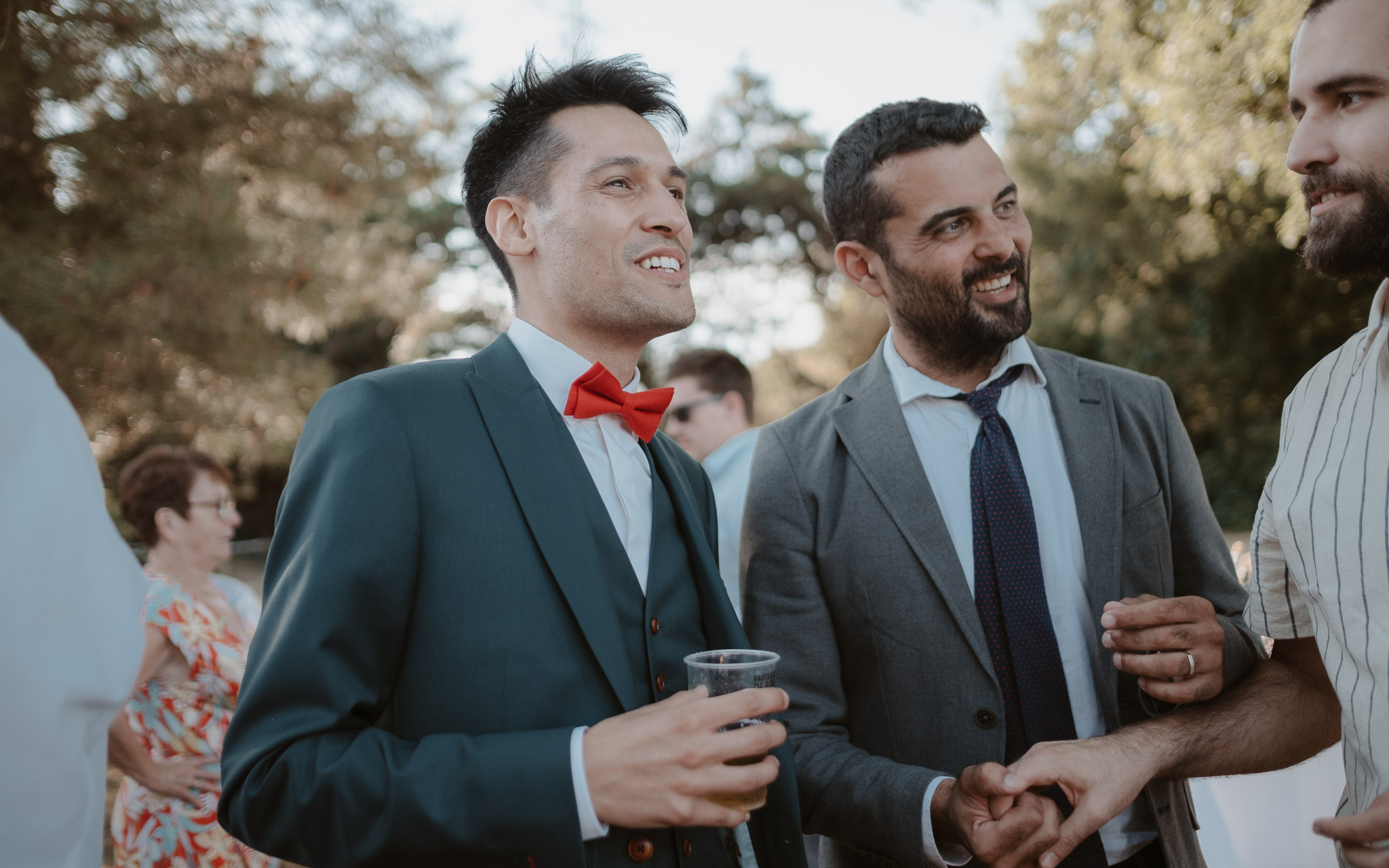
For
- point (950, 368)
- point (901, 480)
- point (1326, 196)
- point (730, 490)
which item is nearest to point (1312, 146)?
point (1326, 196)

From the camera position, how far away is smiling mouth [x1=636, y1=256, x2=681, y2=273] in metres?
2.10

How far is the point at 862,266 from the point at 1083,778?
147cm

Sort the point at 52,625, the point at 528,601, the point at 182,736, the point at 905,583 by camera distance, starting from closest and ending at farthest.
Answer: the point at 52,625 → the point at 528,601 → the point at 905,583 → the point at 182,736

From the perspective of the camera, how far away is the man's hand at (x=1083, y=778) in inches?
72.4

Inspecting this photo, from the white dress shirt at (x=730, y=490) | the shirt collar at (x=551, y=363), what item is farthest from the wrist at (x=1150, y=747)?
the white dress shirt at (x=730, y=490)

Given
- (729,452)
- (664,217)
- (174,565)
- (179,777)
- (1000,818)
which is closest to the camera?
(1000,818)

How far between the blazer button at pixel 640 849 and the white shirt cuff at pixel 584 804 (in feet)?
0.57

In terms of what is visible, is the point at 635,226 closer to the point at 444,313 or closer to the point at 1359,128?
the point at 1359,128

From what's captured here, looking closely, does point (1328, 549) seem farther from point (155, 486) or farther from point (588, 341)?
point (155, 486)

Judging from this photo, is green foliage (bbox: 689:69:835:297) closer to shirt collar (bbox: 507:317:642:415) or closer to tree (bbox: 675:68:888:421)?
tree (bbox: 675:68:888:421)

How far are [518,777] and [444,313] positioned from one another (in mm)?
12974

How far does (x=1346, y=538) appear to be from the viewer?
5.37 feet

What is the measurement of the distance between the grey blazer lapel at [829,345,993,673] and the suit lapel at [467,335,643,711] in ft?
2.78

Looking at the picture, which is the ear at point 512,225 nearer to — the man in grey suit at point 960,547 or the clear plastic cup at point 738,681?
the man in grey suit at point 960,547
